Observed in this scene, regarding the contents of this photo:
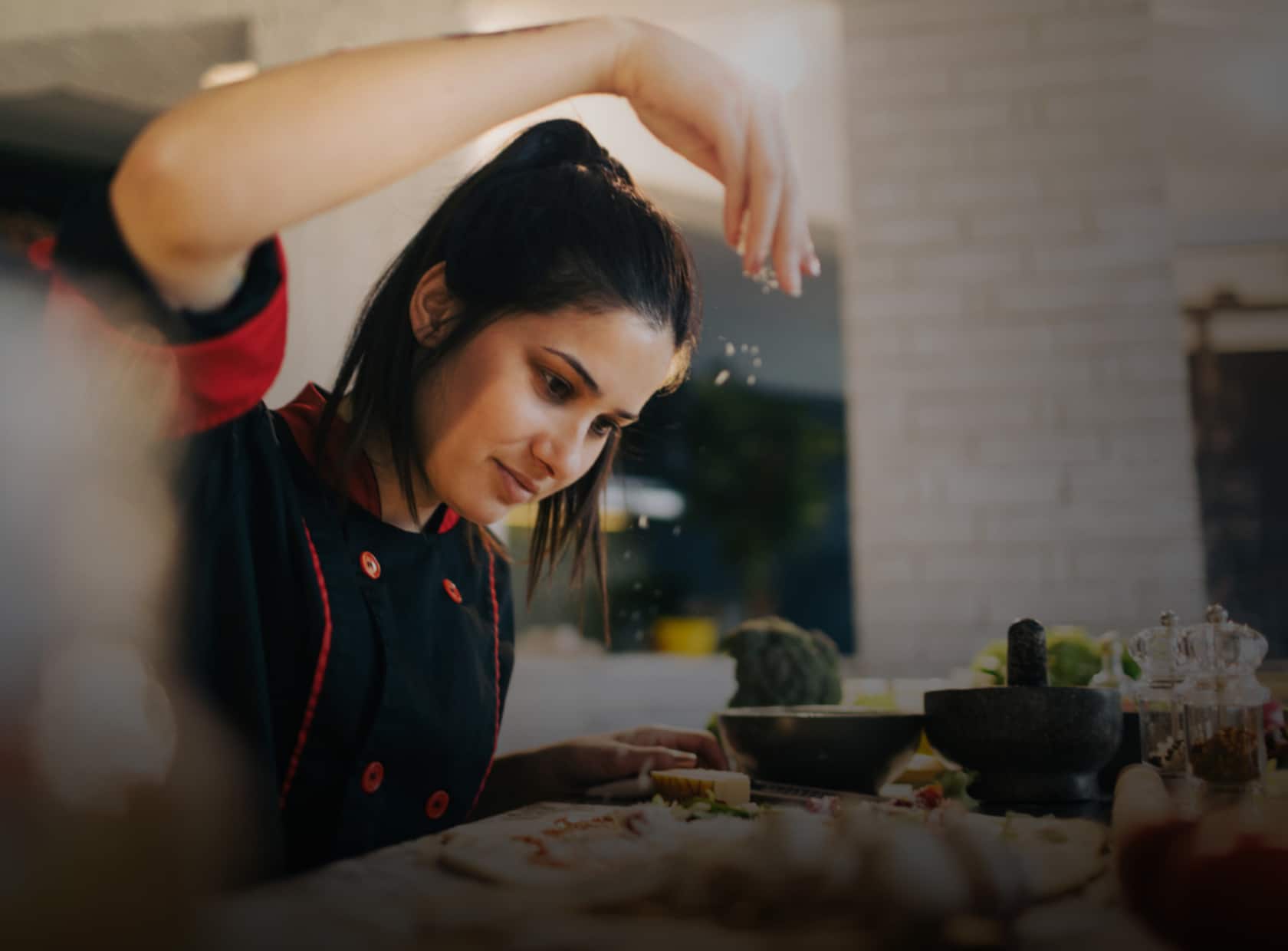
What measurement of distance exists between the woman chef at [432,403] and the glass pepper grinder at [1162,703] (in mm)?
289

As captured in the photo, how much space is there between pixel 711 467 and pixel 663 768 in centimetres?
102

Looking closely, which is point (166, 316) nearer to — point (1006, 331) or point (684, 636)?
point (684, 636)

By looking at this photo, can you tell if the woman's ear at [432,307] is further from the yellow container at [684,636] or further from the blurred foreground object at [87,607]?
the yellow container at [684,636]

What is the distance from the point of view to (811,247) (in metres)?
0.73

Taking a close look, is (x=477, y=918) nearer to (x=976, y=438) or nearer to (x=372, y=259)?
(x=372, y=259)

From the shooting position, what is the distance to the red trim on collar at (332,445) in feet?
2.13

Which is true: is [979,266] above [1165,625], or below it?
above

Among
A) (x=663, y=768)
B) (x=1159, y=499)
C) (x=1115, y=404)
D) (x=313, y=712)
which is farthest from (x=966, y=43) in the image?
(x=313, y=712)

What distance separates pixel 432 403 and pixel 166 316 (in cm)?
22

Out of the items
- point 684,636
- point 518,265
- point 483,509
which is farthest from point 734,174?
point 684,636

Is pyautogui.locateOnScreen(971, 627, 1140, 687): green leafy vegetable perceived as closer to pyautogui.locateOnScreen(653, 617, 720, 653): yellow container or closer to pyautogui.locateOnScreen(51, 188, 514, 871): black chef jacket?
pyautogui.locateOnScreen(653, 617, 720, 653): yellow container

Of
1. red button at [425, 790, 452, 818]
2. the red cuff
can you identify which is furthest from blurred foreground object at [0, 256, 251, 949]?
red button at [425, 790, 452, 818]

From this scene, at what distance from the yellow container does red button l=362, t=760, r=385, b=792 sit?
21.3 inches

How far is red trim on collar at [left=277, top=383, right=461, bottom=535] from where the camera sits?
25.5 inches
